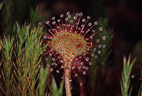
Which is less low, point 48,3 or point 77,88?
point 48,3

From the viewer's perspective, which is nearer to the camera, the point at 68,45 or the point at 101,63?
the point at 68,45

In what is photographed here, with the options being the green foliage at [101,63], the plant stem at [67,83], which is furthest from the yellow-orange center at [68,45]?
the green foliage at [101,63]

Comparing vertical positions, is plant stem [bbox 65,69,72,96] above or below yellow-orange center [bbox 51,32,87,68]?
below

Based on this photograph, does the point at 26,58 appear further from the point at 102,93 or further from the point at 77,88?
the point at 102,93

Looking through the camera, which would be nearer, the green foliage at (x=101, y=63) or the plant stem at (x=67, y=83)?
the plant stem at (x=67, y=83)

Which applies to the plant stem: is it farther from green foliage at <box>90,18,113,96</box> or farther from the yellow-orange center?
green foliage at <box>90,18,113,96</box>

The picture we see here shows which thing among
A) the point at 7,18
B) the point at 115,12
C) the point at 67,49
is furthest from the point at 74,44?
the point at 115,12

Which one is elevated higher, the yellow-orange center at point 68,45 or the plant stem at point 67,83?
the yellow-orange center at point 68,45

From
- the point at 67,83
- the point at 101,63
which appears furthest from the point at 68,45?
the point at 101,63

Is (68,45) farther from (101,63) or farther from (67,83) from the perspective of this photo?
(101,63)

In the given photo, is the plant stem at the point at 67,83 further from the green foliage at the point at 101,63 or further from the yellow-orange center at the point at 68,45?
the green foliage at the point at 101,63

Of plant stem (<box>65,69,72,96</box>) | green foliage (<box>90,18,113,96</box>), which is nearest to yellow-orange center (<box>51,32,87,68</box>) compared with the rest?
plant stem (<box>65,69,72,96</box>)
